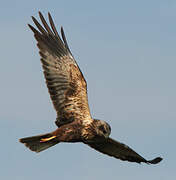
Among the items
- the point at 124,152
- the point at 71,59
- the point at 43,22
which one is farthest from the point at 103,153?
the point at 43,22

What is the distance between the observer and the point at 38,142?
46.0 feet

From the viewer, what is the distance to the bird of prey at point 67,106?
1346cm

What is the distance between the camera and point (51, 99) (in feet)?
47.0

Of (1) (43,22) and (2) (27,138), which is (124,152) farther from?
(1) (43,22)

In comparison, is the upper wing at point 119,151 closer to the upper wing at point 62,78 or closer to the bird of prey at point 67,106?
the bird of prey at point 67,106

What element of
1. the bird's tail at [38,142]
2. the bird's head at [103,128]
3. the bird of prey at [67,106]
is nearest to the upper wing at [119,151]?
the bird of prey at [67,106]

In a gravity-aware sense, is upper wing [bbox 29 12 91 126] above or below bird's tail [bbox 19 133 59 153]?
above

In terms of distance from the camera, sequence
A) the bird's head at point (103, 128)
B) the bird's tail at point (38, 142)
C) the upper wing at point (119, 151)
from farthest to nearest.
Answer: the upper wing at point (119, 151) → the bird's tail at point (38, 142) → the bird's head at point (103, 128)

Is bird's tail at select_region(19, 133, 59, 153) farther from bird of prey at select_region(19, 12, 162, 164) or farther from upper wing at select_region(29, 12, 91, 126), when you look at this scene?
upper wing at select_region(29, 12, 91, 126)

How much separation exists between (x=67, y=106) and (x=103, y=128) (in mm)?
1484

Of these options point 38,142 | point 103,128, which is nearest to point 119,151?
point 103,128

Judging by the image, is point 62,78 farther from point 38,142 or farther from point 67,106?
Answer: point 38,142

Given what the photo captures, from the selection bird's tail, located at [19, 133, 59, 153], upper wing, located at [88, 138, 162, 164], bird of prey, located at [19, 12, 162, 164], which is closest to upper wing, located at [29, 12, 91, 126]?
bird of prey, located at [19, 12, 162, 164]

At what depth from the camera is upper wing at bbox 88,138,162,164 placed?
14.9 meters
